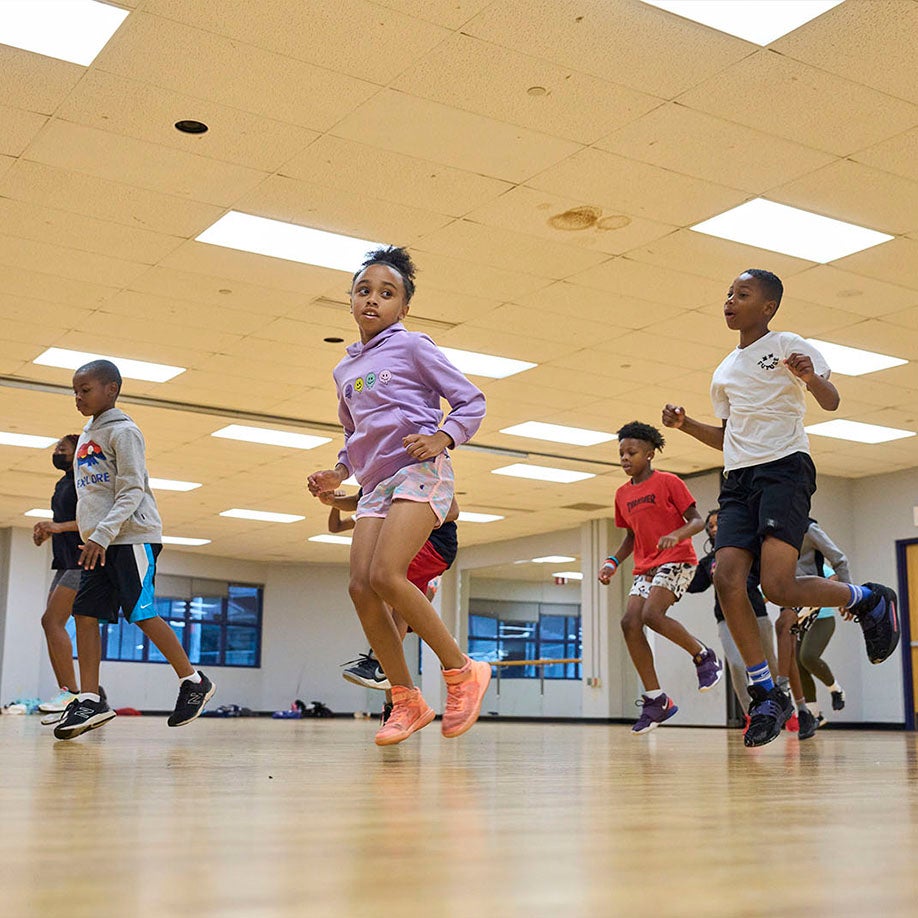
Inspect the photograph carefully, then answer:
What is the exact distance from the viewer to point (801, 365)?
3.39m

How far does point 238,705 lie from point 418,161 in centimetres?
1670

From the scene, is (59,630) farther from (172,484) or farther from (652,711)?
(172,484)

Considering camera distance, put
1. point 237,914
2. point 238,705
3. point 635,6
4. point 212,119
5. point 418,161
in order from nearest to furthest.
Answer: point 237,914 → point 635,6 → point 212,119 → point 418,161 → point 238,705

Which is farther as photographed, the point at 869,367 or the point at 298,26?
the point at 869,367

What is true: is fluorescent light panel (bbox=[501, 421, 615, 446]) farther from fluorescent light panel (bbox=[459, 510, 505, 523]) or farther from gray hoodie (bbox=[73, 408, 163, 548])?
gray hoodie (bbox=[73, 408, 163, 548])

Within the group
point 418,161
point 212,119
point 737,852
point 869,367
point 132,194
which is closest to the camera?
point 737,852

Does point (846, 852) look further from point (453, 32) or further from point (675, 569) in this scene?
point (675, 569)

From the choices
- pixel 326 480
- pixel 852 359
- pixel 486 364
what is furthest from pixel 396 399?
pixel 852 359

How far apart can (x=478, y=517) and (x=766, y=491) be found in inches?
523

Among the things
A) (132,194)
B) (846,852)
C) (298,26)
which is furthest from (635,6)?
(846,852)

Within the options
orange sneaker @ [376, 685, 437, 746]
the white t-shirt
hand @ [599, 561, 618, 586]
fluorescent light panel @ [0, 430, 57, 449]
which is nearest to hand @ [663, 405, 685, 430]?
the white t-shirt

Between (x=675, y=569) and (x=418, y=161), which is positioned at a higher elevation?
(x=418, y=161)

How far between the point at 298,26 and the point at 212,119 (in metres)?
0.92

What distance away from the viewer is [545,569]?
21.1m
